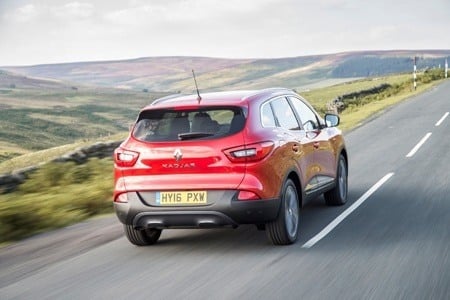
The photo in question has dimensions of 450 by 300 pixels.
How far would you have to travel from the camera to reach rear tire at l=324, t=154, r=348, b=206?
9.59 metres

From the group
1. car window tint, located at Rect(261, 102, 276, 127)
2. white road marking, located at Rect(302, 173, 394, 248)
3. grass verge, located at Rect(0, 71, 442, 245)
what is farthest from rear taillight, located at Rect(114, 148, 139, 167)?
grass verge, located at Rect(0, 71, 442, 245)

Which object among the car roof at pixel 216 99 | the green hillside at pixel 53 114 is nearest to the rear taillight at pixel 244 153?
the car roof at pixel 216 99

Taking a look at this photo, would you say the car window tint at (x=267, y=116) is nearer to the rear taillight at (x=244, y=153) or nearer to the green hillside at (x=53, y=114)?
the rear taillight at (x=244, y=153)

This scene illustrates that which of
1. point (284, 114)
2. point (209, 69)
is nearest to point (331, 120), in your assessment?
point (284, 114)

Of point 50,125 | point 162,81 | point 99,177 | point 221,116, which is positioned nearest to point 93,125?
point 50,125

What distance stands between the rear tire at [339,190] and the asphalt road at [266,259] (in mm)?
137

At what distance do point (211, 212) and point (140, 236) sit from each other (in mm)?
1196

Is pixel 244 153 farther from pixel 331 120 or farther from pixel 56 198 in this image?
pixel 56 198

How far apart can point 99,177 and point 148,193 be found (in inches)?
223

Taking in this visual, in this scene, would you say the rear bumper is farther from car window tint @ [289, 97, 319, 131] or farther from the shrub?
the shrub

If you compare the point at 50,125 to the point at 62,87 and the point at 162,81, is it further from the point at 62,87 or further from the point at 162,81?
the point at 162,81

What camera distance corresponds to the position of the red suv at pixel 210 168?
689 centimetres

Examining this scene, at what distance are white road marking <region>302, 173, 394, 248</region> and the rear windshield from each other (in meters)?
1.44

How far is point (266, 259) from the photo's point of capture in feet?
22.2
